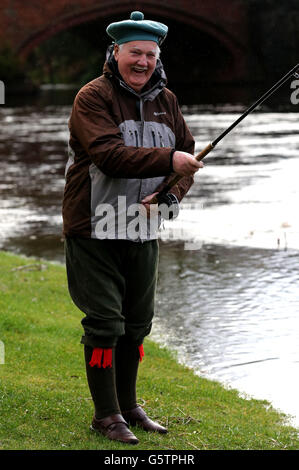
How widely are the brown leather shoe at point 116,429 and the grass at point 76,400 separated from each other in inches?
1.6

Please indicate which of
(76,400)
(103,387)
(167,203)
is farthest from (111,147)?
(76,400)

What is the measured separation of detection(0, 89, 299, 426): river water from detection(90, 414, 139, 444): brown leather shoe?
4.78 ft

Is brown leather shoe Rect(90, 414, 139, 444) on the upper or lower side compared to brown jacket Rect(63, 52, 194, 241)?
lower

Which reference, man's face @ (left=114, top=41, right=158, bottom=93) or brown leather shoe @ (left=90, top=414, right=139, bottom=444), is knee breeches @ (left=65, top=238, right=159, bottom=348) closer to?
brown leather shoe @ (left=90, top=414, right=139, bottom=444)

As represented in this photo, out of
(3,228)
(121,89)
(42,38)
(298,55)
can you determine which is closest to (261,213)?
(3,228)

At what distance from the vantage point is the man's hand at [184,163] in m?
3.99

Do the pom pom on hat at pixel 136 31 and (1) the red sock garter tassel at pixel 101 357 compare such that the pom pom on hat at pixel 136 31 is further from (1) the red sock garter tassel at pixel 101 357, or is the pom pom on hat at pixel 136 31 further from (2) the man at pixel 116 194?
(1) the red sock garter tassel at pixel 101 357

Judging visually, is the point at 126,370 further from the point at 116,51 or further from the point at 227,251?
the point at 227,251

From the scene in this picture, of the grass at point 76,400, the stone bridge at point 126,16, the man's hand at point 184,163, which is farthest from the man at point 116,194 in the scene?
Answer: the stone bridge at point 126,16

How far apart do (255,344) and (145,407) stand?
1675mm

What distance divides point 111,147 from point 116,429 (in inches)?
51.8

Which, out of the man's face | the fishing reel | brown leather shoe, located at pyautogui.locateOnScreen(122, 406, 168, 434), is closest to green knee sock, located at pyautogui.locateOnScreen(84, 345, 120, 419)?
brown leather shoe, located at pyautogui.locateOnScreen(122, 406, 168, 434)

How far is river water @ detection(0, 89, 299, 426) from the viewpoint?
21.1 ft

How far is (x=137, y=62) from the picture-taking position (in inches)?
163
